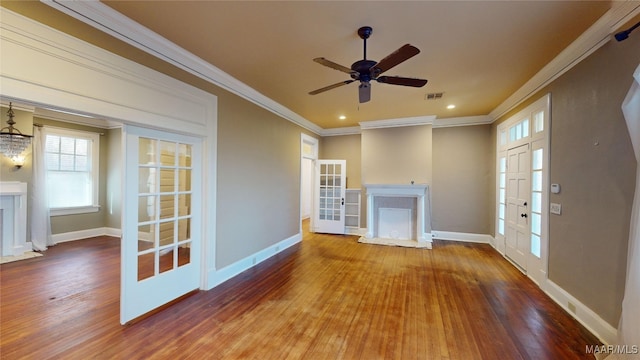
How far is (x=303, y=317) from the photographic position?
2.65 m

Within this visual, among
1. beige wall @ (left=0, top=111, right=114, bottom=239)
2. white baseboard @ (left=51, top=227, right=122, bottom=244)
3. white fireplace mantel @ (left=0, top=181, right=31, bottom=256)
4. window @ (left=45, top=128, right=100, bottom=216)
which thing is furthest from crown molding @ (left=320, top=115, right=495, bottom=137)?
white fireplace mantel @ (left=0, top=181, right=31, bottom=256)

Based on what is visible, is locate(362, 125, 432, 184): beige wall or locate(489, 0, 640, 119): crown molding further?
locate(362, 125, 432, 184): beige wall

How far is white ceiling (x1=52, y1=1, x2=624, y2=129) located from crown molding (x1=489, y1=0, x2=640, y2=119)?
0.07 m

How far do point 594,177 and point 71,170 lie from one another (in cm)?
896

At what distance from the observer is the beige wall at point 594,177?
2131 mm

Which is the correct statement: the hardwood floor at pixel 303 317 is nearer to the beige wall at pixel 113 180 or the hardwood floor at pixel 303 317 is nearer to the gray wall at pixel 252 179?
the gray wall at pixel 252 179

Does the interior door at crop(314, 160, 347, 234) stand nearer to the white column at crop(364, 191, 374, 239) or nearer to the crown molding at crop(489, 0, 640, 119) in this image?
the white column at crop(364, 191, 374, 239)

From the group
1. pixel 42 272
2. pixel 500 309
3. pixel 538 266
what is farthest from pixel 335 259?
pixel 42 272

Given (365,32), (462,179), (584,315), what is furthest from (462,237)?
(365,32)

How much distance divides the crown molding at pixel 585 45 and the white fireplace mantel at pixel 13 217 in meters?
8.40

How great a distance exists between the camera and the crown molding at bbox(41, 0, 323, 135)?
1981 millimetres

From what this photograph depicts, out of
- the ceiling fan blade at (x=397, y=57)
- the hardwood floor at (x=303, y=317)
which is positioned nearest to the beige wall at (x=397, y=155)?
the hardwood floor at (x=303, y=317)

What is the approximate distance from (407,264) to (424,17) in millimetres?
3649

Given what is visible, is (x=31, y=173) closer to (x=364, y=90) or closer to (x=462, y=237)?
(x=364, y=90)
